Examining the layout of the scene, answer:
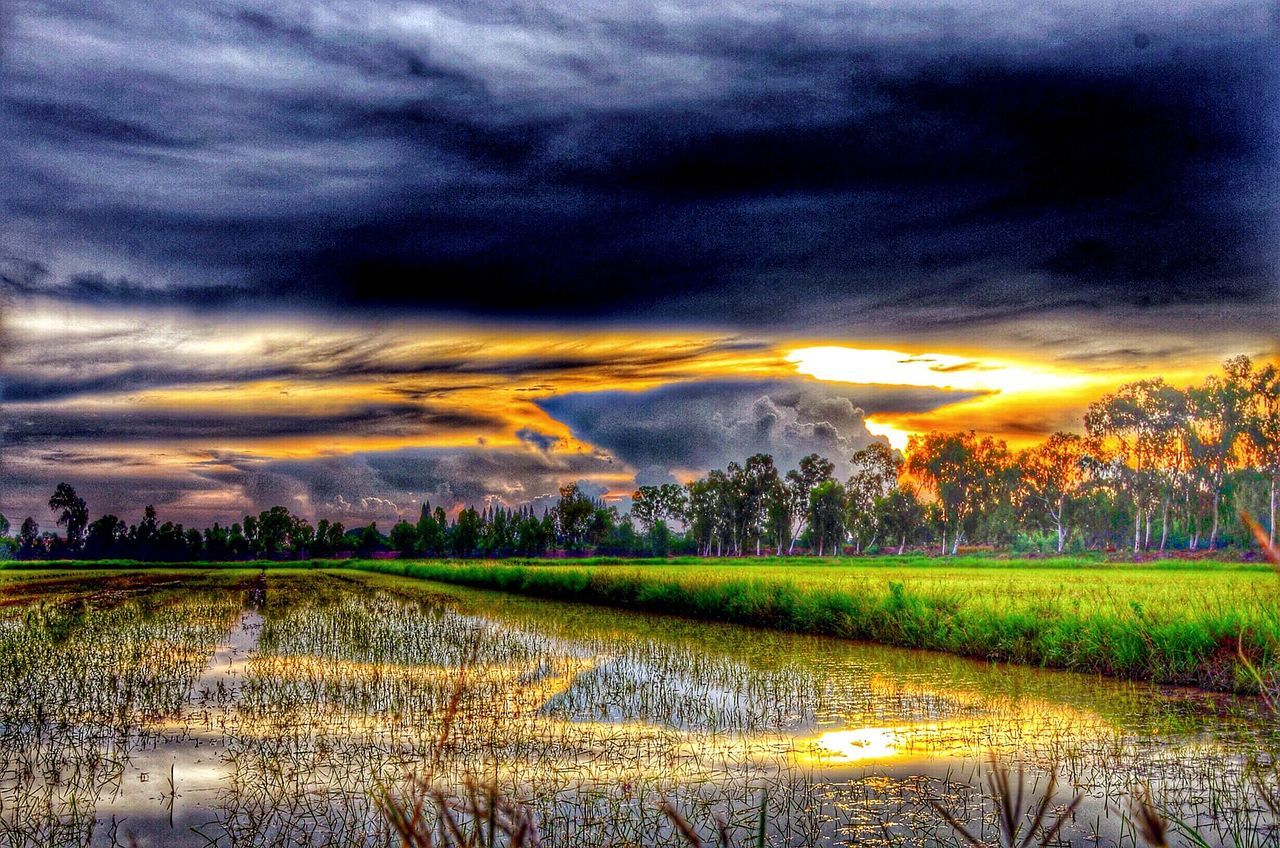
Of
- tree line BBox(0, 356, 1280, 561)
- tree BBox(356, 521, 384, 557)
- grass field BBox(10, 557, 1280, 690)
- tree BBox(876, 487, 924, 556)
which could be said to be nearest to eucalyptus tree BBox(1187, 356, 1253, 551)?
tree line BBox(0, 356, 1280, 561)

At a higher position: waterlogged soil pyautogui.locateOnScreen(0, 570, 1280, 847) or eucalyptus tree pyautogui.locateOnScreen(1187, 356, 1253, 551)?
eucalyptus tree pyautogui.locateOnScreen(1187, 356, 1253, 551)

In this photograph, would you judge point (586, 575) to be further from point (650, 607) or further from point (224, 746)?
point (224, 746)

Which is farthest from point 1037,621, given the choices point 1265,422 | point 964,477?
point 964,477

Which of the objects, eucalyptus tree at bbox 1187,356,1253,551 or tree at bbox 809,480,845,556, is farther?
tree at bbox 809,480,845,556

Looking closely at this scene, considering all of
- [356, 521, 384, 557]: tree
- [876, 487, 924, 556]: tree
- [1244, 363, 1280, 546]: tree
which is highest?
[1244, 363, 1280, 546]: tree

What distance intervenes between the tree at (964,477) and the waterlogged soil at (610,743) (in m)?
72.5

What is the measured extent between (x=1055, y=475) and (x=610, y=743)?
258 feet

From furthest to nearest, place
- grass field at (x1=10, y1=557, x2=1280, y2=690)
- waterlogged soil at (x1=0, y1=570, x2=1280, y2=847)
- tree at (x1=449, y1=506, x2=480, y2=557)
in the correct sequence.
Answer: tree at (x1=449, y1=506, x2=480, y2=557) → grass field at (x1=10, y1=557, x2=1280, y2=690) → waterlogged soil at (x1=0, y1=570, x2=1280, y2=847)

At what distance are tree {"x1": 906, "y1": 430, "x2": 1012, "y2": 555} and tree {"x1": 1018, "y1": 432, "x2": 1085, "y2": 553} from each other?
2543 mm

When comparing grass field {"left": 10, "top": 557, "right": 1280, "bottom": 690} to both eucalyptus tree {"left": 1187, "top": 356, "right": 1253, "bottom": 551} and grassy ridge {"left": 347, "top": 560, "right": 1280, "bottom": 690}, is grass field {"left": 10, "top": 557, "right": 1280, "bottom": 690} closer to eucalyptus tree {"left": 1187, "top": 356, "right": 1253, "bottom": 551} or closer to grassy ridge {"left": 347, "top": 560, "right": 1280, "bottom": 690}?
grassy ridge {"left": 347, "top": 560, "right": 1280, "bottom": 690}

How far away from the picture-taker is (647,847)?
6203 millimetres

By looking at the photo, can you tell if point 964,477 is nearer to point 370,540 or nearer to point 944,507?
point 944,507

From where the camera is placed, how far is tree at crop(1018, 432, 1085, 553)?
76438 mm

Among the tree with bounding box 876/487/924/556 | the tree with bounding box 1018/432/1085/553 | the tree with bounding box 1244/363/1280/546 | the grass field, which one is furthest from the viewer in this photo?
the tree with bounding box 876/487/924/556
